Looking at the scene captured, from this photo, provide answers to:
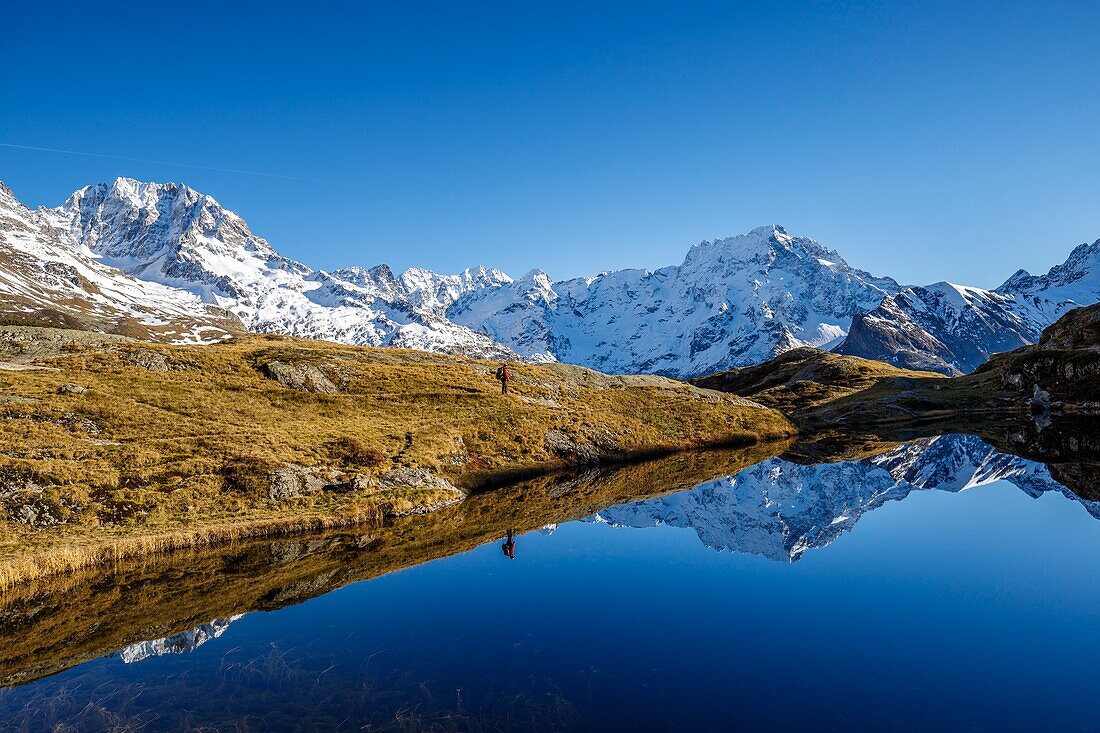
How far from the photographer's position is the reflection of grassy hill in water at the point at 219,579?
21078mm

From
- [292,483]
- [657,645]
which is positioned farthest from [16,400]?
[657,645]

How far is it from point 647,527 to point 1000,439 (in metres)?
55.3

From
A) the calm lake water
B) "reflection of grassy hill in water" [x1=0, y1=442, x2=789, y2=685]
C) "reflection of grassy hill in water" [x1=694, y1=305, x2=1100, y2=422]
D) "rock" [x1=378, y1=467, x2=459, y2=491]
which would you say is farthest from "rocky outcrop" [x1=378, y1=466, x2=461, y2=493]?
"reflection of grassy hill in water" [x1=694, y1=305, x2=1100, y2=422]

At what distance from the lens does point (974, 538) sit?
30.7m

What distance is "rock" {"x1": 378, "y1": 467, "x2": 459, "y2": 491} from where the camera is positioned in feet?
143

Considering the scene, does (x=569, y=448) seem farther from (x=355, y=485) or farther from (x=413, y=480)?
(x=355, y=485)

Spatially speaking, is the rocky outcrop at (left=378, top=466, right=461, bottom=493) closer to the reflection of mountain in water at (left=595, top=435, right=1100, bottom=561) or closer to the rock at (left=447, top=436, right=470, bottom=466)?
the rock at (left=447, top=436, right=470, bottom=466)

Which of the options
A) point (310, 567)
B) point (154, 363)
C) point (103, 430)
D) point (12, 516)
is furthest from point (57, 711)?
point (154, 363)

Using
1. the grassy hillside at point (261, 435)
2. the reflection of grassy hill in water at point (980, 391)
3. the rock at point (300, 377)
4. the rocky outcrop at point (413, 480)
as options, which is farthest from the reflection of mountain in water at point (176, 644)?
the reflection of grassy hill in water at point (980, 391)

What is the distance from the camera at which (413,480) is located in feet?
147

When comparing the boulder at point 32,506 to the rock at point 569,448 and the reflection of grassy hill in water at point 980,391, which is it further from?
the reflection of grassy hill in water at point 980,391

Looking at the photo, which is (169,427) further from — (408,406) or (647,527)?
(647,527)

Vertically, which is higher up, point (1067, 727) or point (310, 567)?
point (310, 567)

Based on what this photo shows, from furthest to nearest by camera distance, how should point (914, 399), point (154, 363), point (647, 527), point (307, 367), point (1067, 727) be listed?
point (914, 399)
point (307, 367)
point (154, 363)
point (647, 527)
point (1067, 727)
